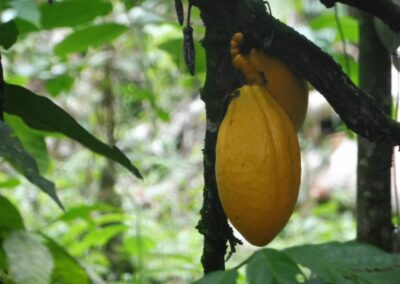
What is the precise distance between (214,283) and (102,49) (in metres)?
2.64

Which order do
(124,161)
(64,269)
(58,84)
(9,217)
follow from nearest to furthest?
(124,161) → (9,217) → (64,269) → (58,84)

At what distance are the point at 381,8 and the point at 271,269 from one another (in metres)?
0.36

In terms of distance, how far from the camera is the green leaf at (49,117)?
0.92 meters

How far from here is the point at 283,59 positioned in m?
0.89

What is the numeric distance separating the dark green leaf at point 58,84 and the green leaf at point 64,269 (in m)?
0.79

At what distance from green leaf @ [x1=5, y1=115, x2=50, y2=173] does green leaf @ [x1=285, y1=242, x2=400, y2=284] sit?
791mm

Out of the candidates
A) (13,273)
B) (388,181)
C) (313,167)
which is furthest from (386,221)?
(313,167)

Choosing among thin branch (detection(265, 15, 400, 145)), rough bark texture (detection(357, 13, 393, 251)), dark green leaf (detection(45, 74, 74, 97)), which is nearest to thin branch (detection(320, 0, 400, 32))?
thin branch (detection(265, 15, 400, 145))

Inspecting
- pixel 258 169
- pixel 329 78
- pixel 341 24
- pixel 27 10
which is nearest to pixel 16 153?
pixel 258 169

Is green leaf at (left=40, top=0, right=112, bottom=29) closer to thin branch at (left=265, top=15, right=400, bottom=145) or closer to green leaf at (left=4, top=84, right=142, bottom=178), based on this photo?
green leaf at (left=4, top=84, right=142, bottom=178)

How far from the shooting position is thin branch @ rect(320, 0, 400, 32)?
33.9 inches

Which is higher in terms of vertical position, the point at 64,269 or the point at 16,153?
the point at 16,153

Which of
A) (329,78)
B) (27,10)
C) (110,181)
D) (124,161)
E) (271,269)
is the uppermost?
(27,10)

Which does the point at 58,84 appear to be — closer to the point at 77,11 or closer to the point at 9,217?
the point at 77,11
